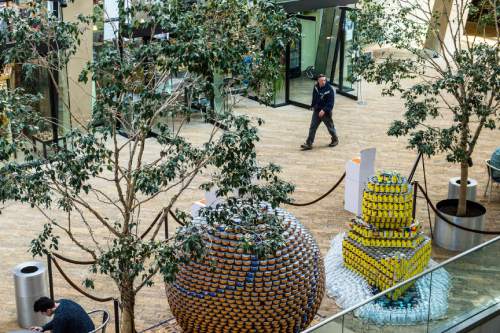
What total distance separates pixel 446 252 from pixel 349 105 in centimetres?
796

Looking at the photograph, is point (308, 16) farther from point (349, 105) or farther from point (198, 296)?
point (198, 296)

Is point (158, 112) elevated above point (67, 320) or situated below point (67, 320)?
above

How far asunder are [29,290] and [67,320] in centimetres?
169

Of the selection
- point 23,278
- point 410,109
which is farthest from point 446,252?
point 23,278

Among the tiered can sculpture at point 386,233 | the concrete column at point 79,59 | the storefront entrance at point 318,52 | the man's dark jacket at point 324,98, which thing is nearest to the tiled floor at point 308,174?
the storefront entrance at point 318,52

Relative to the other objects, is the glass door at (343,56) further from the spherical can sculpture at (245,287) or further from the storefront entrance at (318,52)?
the spherical can sculpture at (245,287)

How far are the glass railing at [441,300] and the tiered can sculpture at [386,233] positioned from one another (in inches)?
44.7

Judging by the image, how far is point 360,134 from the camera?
17.8m

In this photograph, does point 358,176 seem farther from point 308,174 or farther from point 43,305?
point 43,305

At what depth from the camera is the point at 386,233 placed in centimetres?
1116

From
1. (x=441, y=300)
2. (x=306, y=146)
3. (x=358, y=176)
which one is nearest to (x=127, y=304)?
(x=441, y=300)

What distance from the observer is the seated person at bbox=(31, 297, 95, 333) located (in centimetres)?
877

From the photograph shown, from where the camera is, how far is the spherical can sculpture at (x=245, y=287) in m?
8.72

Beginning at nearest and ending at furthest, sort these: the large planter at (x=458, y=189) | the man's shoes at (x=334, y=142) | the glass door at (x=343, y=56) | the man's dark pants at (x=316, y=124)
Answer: the large planter at (x=458, y=189) → the man's dark pants at (x=316, y=124) → the man's shoes at (x=334, y=142) → the glass door at (x=343, y=56)
